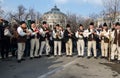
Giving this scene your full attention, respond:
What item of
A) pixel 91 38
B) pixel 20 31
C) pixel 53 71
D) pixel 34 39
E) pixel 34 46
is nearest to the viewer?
pixel 53 71

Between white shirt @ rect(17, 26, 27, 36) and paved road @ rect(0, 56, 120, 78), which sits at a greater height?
white shirt @ rect(17, 26, 27, 36)

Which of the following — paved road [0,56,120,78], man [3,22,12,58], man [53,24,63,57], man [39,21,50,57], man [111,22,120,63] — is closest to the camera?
paved road [0,56,120,78]

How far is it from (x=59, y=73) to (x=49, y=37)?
7816mm

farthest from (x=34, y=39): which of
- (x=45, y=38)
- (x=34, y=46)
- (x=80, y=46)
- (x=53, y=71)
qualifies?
(x=53, y=71)

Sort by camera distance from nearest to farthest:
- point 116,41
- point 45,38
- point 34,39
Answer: point 116,41, point 34,39, point 45,38

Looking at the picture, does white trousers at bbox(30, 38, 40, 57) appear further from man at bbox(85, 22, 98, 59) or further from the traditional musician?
the traditional musician

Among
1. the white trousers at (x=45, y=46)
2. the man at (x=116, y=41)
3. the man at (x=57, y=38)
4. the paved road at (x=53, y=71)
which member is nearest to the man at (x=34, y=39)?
the white trousers at (x=45, y=46)

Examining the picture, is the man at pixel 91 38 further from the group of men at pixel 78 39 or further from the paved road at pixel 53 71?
the paved road at pixel 53 71

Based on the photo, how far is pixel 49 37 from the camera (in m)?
20.9

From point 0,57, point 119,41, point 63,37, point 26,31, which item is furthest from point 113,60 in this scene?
point 0,57

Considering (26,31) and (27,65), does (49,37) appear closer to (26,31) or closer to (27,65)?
(26,31)

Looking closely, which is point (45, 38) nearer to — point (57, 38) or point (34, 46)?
point (57, 38)

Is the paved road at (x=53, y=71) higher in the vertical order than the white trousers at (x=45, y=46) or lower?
lower

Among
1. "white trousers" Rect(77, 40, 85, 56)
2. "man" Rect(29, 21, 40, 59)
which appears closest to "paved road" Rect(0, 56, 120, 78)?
"man" Rect(29, 21, 40, 59)
